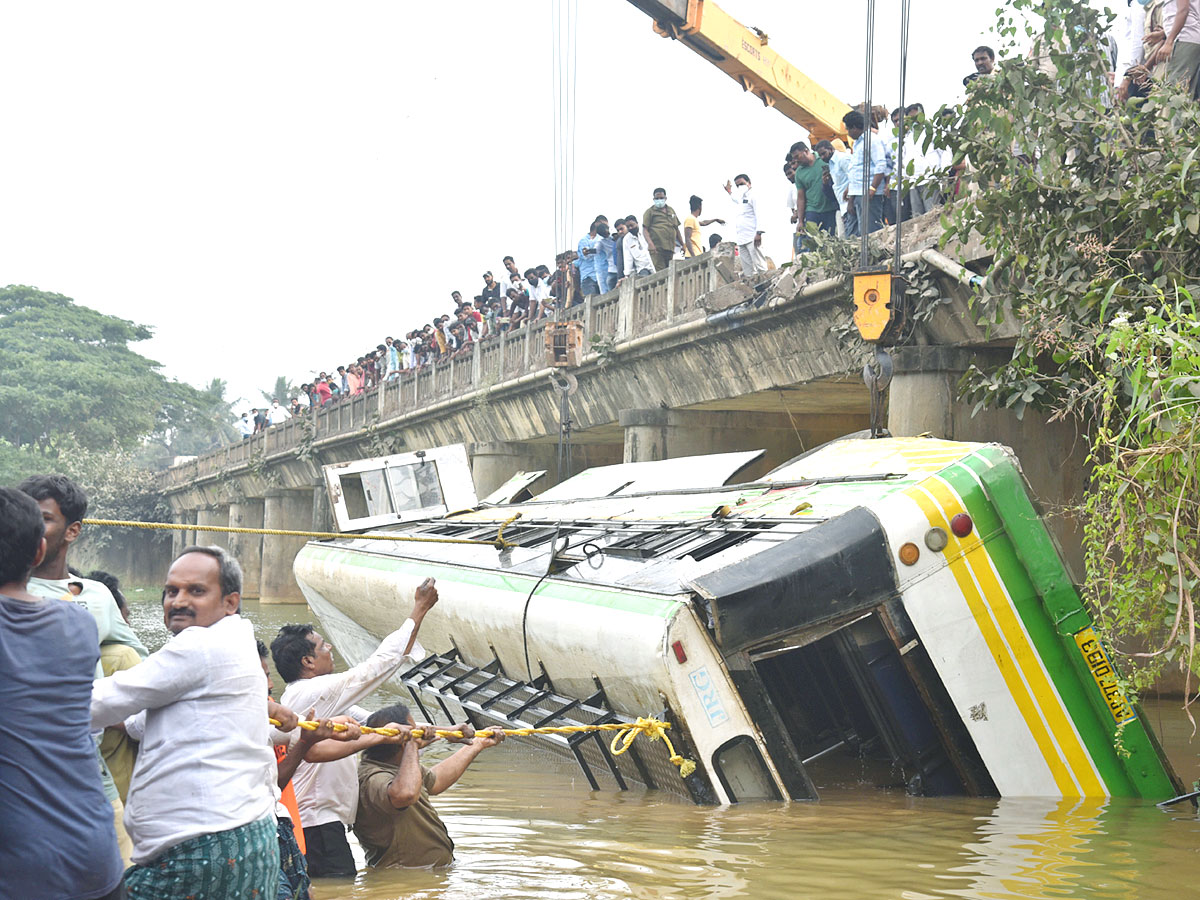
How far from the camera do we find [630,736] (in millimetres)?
6680

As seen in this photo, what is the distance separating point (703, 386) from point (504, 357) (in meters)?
7.20

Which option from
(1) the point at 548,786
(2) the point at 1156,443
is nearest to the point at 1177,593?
(2) the point at 1156,443

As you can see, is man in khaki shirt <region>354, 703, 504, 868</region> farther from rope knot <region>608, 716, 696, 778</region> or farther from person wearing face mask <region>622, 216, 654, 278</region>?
person wearing face mask <region>622, 216, 654, 278</region>

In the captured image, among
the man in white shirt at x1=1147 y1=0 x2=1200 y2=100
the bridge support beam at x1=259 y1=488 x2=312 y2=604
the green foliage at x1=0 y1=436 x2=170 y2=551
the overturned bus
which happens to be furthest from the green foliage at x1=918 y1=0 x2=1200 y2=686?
the green foliage at x1=0 y1=436 x2=170 y2=551

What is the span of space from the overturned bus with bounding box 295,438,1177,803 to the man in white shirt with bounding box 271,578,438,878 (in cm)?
152

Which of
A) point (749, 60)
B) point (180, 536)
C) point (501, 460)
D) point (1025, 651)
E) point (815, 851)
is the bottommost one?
point (815, 851)

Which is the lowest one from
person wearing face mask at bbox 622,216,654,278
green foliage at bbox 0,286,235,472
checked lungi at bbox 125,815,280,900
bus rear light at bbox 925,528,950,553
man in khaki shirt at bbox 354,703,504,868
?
man in khaki shirt at bbox 354,703,504,868

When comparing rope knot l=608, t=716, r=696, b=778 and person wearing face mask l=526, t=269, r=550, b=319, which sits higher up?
person wearing face mask l=526, t=269, r=550, b=319

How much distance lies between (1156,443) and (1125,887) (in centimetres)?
202

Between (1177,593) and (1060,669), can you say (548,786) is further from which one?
(1177,593)

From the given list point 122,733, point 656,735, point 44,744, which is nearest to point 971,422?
point 656,735

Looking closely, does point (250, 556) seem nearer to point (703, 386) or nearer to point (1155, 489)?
point (703, 386)

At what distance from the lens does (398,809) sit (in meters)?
5.99

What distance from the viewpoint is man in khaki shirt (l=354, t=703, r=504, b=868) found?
596 cm
